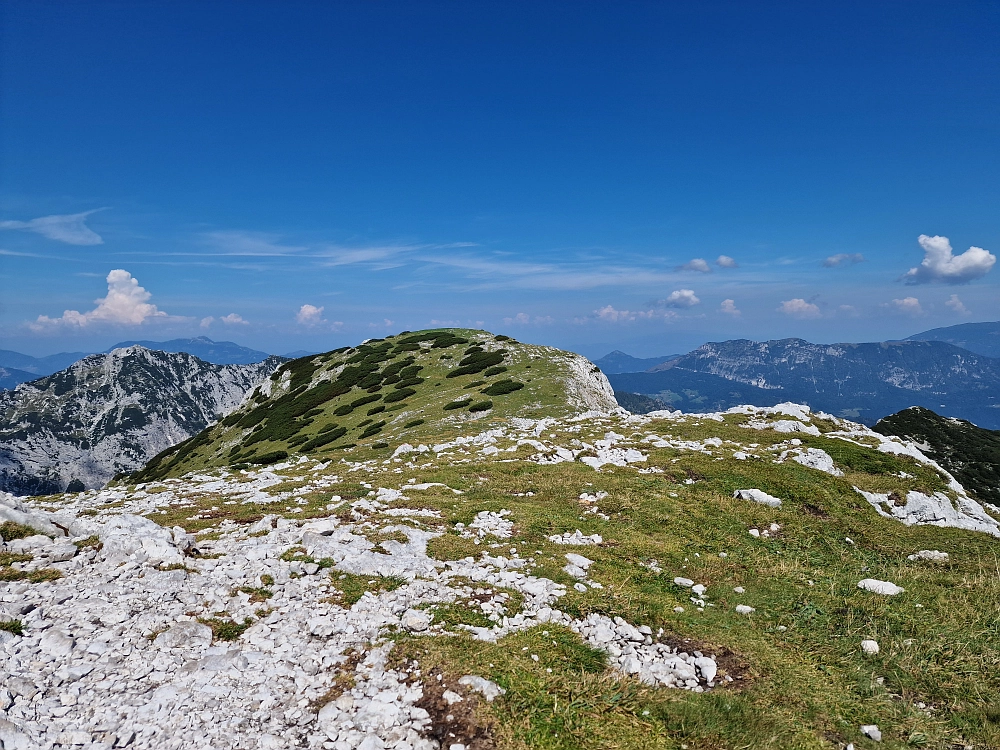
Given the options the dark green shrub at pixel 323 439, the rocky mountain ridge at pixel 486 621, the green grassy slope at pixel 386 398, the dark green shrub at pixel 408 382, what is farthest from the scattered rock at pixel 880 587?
the dark green shrub at pixel 408 382

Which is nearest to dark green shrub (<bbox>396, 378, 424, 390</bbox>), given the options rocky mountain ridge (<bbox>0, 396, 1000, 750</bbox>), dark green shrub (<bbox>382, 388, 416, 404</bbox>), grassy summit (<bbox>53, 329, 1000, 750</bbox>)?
dark green shrub (<bbox>382, 388, 416, 404</bbox>)

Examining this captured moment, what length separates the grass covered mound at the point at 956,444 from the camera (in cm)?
10594

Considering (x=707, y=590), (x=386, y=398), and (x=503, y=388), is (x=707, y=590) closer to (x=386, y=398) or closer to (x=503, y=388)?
(x=503, y=388)

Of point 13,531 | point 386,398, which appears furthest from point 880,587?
point 386,398

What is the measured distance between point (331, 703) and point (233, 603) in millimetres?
3740

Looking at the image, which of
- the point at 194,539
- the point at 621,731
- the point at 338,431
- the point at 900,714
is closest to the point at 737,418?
the point at 900,714

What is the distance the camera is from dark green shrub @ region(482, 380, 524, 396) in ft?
152

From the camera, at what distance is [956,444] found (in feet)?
407

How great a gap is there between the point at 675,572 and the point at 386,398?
159 feet

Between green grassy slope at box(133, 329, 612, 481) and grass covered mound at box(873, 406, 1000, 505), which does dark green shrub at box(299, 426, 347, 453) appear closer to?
green grassy slope at box(133, 329, 612, 481)

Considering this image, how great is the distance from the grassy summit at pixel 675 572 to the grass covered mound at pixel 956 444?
110m

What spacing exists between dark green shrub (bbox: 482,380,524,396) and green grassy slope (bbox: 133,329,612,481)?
4.2 inches

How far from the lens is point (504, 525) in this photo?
14.1 m

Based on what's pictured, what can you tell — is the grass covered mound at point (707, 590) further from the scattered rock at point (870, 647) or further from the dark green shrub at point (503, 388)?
the dark green shrub at point (503, 388)
